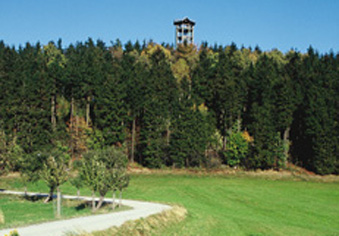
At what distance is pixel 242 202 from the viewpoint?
38.8m

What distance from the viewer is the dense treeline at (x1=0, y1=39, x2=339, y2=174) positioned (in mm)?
60094

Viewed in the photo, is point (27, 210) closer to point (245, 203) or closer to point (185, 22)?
point (245, 203)

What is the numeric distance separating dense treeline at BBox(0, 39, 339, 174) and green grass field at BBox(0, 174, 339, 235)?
7088mm

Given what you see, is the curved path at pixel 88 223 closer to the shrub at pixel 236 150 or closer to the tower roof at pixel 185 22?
the shrub at pixel 236 150

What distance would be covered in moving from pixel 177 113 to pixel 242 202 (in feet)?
84.3

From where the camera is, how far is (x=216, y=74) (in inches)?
2709

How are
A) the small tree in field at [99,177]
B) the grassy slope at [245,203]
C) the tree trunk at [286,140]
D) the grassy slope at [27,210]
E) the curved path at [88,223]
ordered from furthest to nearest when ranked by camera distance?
the tree trunk at [286,140]
the small tree in field at [99,177]
the grassy slope at [27,210]
the grassy slope at [245,203]
the curved path at [88,223]

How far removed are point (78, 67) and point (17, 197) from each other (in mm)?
30083

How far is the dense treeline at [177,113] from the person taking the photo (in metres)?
60.1

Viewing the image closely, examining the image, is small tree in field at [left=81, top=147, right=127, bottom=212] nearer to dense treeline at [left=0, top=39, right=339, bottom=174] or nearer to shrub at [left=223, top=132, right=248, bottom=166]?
dense treeline at [left=0, top=39, right=339, bottom=174]

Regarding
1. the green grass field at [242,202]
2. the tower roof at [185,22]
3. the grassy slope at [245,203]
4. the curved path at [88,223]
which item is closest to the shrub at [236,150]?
the green grass field at [242,202]

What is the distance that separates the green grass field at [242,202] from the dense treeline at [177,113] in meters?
7.09

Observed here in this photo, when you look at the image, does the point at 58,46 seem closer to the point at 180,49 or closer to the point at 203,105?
the point at 180,49

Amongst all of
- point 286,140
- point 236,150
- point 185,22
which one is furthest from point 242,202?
point 185,22
